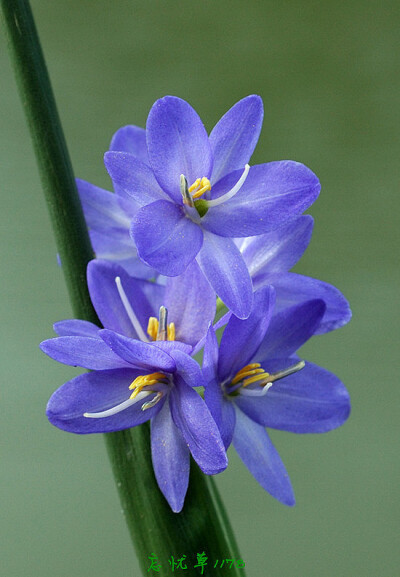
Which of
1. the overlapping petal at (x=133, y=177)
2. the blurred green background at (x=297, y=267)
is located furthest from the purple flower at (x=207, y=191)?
the blurred green background at (x=297, y=267)

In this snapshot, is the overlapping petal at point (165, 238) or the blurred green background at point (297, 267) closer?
the overlapping petal at point (165, 238)

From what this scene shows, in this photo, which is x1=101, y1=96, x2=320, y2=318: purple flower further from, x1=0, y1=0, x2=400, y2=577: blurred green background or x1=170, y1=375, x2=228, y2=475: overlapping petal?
x1=0, y1=0, x2=400, y2=577: blurred green background

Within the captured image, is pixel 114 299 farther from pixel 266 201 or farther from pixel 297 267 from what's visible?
pixel 297 267

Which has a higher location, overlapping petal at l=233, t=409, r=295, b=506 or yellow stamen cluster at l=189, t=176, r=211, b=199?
yellow stamen cluster at l=189, t=176, r=211, b=199

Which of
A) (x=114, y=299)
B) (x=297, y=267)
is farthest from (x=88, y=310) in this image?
(x=297, y=267)

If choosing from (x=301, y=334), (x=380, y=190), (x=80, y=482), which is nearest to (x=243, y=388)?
(x=301, y=334)

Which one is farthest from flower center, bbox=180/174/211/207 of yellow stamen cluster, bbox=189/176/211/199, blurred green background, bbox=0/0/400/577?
blurred green background, bbox=0/0/400/577

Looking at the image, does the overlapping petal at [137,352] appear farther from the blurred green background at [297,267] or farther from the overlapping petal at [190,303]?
the blurred green background at [297,267]

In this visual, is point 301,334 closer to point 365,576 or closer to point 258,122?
point 258,122
